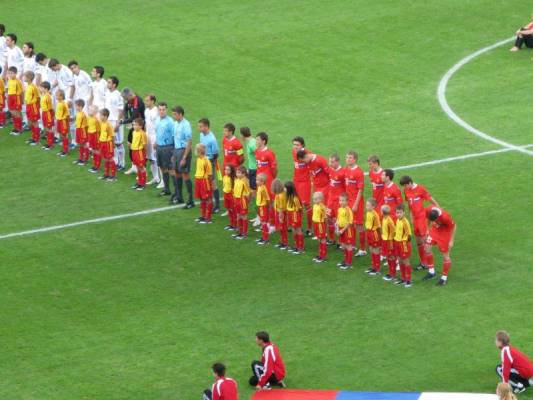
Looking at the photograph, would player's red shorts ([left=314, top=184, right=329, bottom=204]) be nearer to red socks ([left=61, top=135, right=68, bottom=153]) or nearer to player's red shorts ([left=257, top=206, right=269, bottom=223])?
player's red shorts ([left=257, top=206, right=269, bottom=223])

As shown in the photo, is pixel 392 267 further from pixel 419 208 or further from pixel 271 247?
pixel 271 247

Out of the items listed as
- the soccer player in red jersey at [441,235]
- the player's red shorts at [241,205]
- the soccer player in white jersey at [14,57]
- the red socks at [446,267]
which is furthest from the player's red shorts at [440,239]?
the soccer player in white jersey at [14,57]

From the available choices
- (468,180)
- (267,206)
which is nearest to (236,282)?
(267,206)

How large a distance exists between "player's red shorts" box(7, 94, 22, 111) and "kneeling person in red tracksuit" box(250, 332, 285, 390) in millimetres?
14254

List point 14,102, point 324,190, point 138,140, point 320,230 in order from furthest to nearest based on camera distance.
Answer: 1. point 14,102
2. point 138,140
3. point 324,190
4. point 320,230

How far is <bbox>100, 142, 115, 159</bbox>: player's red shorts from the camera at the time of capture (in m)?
30.6

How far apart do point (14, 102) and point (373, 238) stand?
12061 millimetres

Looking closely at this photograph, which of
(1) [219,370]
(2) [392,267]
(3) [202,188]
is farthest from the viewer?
(3) [202,188]

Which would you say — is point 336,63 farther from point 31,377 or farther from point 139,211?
point 31,377

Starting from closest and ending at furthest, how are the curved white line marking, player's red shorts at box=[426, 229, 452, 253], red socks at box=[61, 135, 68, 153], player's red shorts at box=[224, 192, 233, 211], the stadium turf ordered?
the stadium turf < player's red shorts at box=[426, 229, 452, 253] < player's red shorts at box=[224, 192, 233, 211] < the curved white line marking < red socks at box=[61, 135, 68, 153]

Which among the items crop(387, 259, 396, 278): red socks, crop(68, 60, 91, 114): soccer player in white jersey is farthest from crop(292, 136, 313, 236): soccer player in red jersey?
crop(68, 60, 91, 114): soccer player in white jersey

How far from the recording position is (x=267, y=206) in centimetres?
2703

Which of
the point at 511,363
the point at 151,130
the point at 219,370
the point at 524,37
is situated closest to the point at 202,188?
the point at 151,130

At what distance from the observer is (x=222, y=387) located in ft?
65.1
